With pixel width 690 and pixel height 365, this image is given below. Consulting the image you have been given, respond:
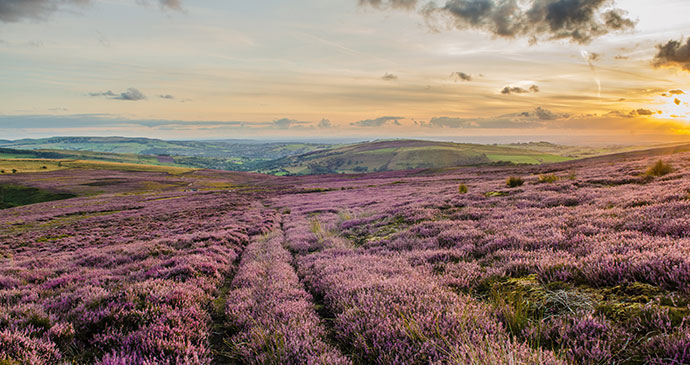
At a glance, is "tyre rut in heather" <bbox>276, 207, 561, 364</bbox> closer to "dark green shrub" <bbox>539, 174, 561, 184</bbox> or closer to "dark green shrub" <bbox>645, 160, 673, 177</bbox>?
"dark green shrub" <bbox>539, 174, 561, 184</bbox>

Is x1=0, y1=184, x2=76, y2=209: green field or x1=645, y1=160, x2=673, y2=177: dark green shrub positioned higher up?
x1=645, y1=160, x2=673, y2=177: dark green shrub

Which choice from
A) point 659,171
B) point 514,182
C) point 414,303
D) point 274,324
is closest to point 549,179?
point 514,182

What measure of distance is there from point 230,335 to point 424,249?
6017 millimetres

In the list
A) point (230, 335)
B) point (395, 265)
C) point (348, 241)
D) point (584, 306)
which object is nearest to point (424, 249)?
point (395, 265)

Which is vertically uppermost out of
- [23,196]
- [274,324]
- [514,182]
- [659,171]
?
[659,171]

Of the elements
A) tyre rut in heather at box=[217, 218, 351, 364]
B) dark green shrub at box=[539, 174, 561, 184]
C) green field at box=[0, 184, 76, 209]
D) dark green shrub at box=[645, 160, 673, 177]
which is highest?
dark green shrub at box=[645, 160, 673, 177]

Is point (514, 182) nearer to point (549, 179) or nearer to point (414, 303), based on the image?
point (549, 179)

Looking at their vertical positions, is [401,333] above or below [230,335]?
above

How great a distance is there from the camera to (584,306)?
161 inches

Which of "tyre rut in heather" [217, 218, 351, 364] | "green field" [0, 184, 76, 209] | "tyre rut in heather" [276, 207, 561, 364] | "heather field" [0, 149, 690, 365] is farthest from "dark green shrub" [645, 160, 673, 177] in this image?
"green field" [0, 184, 76, 209]

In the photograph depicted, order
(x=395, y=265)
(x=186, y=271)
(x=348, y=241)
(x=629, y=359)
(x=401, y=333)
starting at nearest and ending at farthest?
(x=629, y=359), (x=401, y=333), (x=395, y=265), (x=186, y=271), (x=348, y=241)

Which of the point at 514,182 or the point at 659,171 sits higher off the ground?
the point at 659,171

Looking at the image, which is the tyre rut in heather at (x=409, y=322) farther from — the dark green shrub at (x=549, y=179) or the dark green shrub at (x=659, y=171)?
the dark green shrub at (x=659, y=171)

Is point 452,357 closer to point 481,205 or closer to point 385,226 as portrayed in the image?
point 385,226
